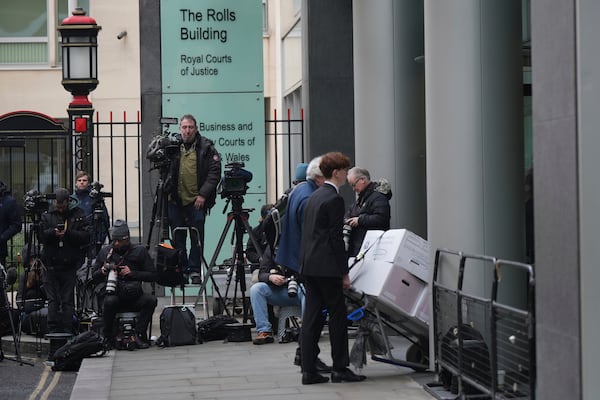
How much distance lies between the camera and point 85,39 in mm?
17141

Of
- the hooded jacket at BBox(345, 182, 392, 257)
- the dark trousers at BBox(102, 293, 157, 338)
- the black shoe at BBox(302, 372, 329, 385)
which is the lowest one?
the black shoe at BBox(302, 372, 329, 385)

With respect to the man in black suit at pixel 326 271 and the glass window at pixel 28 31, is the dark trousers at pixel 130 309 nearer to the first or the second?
the man in black suit at pixel 326 271

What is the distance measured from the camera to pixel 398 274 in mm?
10523

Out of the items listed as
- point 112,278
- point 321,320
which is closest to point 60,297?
point 112,278

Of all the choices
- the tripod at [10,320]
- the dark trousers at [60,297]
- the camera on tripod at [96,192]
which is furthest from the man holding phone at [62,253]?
the camera on tripod at [96,192]

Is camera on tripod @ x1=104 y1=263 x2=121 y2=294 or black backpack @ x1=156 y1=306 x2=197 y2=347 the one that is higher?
camera on tripod @ x1=104 y1=263 x2=121 y2=294

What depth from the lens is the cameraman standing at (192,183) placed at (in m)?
14.4

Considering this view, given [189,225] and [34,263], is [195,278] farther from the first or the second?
[34,263]

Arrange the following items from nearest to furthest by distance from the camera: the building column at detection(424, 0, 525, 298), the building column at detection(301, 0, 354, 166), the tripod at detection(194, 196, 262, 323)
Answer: the building column at detection(424, 0, 525, 298)
the tripod at detection(194, 196, 262, 323)
the building column at detection(301, 0, 354, 166)

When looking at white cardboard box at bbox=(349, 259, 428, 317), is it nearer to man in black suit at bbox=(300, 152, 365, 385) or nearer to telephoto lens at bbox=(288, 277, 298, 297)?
man in black suit at bbox=(300, 152, 365, 385)

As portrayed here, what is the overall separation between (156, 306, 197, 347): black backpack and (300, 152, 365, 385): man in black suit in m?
3.42

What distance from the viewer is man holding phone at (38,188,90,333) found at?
14555mm

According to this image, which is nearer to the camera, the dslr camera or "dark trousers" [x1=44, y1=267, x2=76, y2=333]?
the dslr camera

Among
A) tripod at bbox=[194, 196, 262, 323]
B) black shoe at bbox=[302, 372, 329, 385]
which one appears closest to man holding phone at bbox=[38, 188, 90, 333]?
tripod at bbox=[194, 196, 262, 323]
